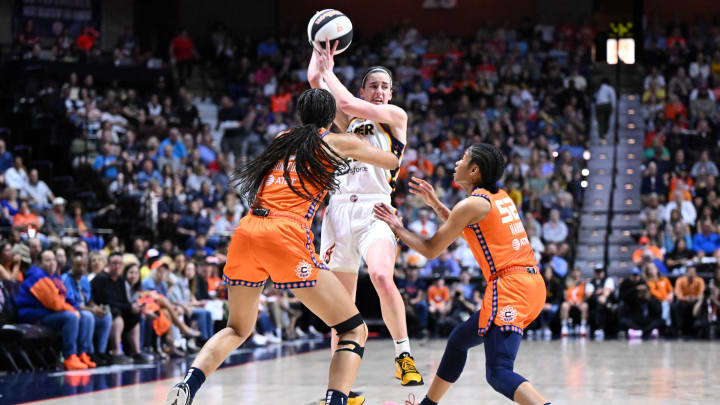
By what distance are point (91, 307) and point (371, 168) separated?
4.97 meters

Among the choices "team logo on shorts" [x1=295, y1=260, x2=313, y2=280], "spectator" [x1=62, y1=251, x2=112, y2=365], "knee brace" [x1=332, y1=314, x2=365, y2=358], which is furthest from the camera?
"spectator" [x1=62, y1=251, x2=112, y2=365]

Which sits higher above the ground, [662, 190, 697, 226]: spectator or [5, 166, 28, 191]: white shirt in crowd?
[5, 166, 28, 191]: white shirt in crowd

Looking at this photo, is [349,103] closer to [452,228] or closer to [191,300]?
[452,228]

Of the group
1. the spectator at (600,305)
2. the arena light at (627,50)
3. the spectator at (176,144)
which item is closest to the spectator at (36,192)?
the spectator at (176,144)

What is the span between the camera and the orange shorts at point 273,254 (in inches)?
200

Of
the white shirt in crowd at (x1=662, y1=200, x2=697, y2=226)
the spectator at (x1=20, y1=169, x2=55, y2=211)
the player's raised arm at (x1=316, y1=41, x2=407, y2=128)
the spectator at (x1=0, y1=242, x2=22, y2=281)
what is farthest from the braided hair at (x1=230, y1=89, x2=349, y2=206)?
the white shirt in crowd at (x1=662, y1=200, x2=697, y2=226)

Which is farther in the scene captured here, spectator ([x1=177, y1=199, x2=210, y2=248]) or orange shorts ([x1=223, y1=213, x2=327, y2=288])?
spectator ([x1=177, y1=199, x2=210, y2=248])

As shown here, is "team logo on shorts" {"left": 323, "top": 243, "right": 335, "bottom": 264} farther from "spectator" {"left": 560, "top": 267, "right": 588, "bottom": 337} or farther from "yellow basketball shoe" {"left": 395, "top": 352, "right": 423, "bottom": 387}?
"spectator" {"left": 560, "top": 267, "right": 588, "bottom": 337}

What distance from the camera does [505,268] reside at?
5.47 m

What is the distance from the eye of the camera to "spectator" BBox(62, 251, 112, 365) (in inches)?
405

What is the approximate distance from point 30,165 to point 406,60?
30.4ft

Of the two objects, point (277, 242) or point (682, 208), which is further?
point (682, 208)

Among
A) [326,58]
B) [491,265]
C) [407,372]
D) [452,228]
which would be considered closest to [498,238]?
[491,265]

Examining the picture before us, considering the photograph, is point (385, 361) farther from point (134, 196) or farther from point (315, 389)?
point (134, 196)
